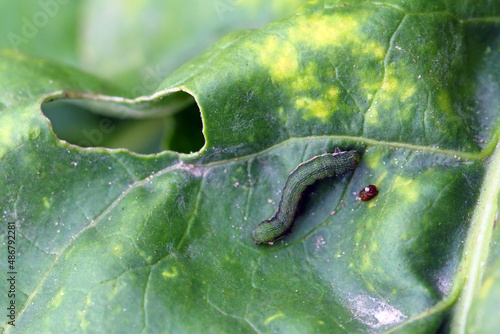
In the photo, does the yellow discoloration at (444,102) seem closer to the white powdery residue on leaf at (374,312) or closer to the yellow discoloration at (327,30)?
the yellow discoloration at (327,30)

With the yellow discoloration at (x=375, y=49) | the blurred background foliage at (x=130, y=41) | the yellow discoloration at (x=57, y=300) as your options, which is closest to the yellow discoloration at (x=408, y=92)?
the yellow discoloration at (x=375, y=49)

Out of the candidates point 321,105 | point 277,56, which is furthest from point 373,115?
point 277,56

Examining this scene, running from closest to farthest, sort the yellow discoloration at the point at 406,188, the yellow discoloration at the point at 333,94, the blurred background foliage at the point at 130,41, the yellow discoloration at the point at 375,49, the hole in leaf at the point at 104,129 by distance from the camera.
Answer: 1. the yellow discoloration at the point at 406,188
2. the yellow discoloration at the point at 375,49
3. the yellow discoloration at the point at 333,94
4. the blurred background foliage at the point at 130,41
5. the hole in leaf at the point at 104,129

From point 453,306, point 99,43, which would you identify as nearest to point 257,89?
point 453,306

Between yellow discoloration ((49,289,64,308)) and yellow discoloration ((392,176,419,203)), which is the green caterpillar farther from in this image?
yellow discoloration ((49,289,64,308))

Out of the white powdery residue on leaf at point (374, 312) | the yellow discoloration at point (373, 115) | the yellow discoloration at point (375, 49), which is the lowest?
the white powdery residue on leaf at point (374, 312)

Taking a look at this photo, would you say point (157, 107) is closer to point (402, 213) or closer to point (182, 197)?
point (182, 197)

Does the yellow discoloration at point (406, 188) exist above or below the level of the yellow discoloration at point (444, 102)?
below
